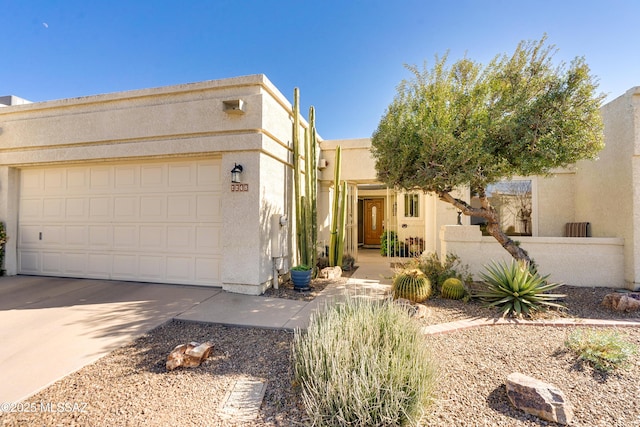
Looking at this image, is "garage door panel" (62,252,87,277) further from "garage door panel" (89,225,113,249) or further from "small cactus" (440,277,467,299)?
"small cactus" (440,277,467,299)

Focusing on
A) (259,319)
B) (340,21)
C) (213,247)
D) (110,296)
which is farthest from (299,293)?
(340,21)

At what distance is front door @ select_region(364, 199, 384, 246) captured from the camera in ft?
52.5

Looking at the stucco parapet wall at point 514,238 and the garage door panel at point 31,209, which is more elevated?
the garage door panel at point 31,209

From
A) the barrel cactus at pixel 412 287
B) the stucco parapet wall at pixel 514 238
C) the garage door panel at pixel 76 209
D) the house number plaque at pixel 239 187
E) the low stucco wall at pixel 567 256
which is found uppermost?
the house number plaque at pixel 239 187

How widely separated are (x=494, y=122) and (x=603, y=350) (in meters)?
3.71

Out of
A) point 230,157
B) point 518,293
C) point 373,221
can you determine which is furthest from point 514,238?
point 373,221

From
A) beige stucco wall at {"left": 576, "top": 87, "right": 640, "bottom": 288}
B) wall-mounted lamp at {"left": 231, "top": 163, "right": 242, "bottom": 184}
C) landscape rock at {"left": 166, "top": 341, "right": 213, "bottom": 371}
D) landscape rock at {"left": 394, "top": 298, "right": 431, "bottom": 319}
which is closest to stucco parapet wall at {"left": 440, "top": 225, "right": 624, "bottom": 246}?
beige stucco wall at {"left": 576, "top": 87, "right": 640, "bottom": 288}

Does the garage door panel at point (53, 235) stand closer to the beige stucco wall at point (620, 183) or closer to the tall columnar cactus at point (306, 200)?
the tall columnar cactus at point (306, 200)

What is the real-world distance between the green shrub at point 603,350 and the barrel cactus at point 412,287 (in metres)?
2.22

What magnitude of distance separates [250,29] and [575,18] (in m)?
7.71

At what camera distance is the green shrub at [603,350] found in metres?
3.13

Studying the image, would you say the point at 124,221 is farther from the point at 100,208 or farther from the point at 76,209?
the point at 76,209

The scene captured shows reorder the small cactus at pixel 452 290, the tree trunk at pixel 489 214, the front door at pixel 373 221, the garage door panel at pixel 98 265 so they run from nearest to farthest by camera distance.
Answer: the small cactus at pixel 452 290 → the tree trunk at pixel 489 214 → the garage door panel at pixel 98 265 → the front door at pixel 373 221

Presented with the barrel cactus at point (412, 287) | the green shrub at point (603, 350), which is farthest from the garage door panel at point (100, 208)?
the green shrub at point (603, 350)
